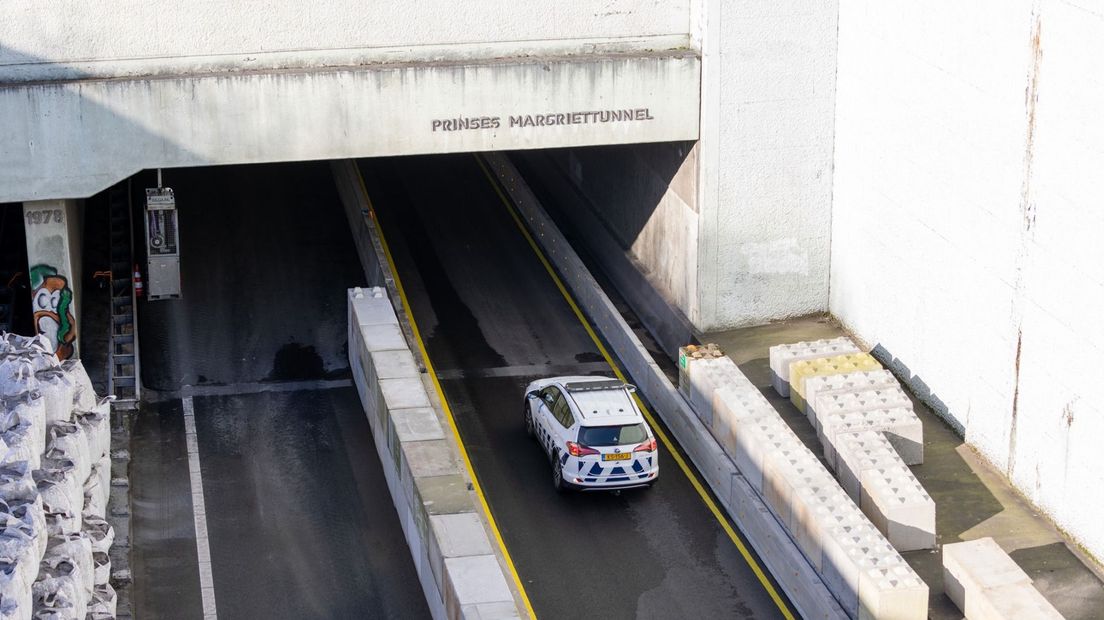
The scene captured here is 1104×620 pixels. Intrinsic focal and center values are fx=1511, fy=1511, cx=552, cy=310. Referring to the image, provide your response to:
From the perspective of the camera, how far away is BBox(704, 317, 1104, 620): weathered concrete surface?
24734 mm

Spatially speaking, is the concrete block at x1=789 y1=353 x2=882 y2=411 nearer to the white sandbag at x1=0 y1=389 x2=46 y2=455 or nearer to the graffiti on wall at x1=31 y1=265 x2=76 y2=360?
the white sandbag at x1=0 y1=389 x2=46 y2=455

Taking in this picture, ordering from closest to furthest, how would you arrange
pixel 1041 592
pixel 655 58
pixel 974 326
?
pixel 1041 592
pixel 974 326
pixel 655 58

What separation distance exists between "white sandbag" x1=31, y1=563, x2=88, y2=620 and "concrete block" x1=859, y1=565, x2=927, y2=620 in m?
12.0

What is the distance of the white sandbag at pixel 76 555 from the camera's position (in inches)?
907

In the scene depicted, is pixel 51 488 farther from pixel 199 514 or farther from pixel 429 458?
pixel 429 458

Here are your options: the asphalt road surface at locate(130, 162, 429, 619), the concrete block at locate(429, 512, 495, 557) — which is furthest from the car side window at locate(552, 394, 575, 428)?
the asphalt road surface at locate(130, 162, 429, 619)

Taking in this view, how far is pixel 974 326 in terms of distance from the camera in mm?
28984

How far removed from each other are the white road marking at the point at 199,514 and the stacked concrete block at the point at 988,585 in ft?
40.3

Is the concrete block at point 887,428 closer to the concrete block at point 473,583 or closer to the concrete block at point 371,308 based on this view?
the concrete block at point 473,583

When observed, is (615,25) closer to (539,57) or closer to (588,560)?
(539,57)

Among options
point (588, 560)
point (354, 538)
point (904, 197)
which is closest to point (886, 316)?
point (904, 197)

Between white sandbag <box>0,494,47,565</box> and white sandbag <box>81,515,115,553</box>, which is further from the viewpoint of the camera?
white sandbag <box>81,515,115,553</box>

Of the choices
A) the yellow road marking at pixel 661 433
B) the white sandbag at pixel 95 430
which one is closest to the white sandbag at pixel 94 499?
the white sandbag at pixel 95 430

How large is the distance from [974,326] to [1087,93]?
5.68 metres
